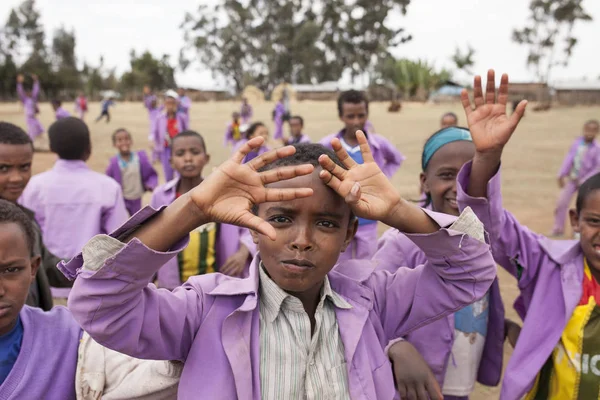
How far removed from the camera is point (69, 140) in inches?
140

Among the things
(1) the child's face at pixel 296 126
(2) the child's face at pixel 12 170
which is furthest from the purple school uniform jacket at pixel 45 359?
(1) the child's face at pixel 296 126

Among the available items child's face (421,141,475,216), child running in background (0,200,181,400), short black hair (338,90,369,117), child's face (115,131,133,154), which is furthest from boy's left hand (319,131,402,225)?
child's face (115,131,133,154)

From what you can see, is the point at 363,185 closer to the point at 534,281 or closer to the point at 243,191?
the point at 243,191

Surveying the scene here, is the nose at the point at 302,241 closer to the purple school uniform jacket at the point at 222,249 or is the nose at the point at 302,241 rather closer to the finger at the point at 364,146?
the finger at the point at 364,146

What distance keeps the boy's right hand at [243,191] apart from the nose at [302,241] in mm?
158

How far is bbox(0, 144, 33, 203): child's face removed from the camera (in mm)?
2807

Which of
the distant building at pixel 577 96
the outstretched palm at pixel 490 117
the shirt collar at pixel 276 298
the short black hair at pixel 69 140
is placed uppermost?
the distant building at pixel 577 96

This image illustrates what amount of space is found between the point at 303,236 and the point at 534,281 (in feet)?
3.80

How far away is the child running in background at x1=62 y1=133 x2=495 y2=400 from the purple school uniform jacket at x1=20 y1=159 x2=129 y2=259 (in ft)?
6.89

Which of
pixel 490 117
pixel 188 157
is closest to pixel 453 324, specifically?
pixel 490 117

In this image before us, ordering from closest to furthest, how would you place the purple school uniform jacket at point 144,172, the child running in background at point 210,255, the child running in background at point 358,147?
the child running in background at point 210,255
the child running in background at point 358,147
the purple school uniform jacket at point 144,172

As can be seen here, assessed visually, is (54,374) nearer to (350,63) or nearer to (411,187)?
(411,187)

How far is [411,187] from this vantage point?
37.7ft

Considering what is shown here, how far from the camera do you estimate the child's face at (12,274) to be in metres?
1.64
